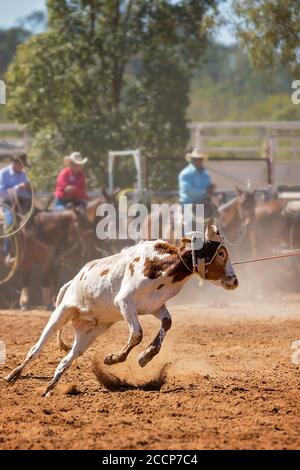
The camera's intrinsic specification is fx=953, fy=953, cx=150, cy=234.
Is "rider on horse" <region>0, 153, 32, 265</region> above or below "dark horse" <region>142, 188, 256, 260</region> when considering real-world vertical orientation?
above

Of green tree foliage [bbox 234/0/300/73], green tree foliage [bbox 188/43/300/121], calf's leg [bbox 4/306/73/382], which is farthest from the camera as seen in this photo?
green tree foliage [bbox 188/43/300/121]

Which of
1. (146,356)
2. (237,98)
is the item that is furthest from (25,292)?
(237,98)

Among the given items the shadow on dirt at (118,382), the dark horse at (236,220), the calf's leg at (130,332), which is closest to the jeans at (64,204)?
the dark horse at (236,220)

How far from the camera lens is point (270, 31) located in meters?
14.7

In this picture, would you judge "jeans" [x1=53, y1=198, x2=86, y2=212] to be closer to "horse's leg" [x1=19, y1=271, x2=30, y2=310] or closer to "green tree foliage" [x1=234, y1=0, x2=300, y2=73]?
"horse's leg" [x1=19, y1=271, x2=30, y2=310]

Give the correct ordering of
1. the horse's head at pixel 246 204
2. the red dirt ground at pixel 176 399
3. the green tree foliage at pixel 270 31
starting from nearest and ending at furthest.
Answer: the red dirt ground at pixel 176 399
the green tree foliage at pixel 270 31
the horse's head at pixel 246 204

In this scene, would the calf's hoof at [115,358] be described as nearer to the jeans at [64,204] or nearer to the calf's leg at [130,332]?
the calf's leg at [130,332]

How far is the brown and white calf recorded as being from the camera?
781 cm

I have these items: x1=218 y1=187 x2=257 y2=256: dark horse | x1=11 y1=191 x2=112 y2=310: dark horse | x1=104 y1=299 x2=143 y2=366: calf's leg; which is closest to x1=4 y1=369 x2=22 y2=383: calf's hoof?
x1=104 y1=299 x2=143 y2=366: calf's leg

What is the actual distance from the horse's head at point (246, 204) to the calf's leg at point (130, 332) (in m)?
8.30

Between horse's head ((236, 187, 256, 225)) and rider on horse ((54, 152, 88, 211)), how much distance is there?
260 cm

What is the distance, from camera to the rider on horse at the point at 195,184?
611 inches

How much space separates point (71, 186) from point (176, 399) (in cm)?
890

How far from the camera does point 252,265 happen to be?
16062mm
